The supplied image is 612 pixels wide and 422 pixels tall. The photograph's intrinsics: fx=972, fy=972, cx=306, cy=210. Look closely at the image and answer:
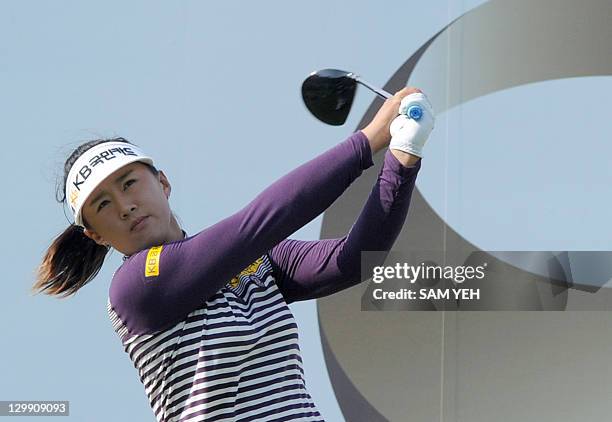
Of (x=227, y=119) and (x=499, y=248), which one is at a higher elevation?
(x=227, y=119)

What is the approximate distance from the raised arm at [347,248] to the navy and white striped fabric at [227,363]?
0.11m

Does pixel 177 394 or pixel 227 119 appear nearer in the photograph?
pixel 177 394

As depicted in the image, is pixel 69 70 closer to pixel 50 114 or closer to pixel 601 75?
pixel 50 114

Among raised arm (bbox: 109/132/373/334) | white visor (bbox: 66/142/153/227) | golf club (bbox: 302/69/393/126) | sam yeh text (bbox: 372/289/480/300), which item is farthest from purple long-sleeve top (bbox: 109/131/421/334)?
sam yeh text (bbox: 372/289/480/300)

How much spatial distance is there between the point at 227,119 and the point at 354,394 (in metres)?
0.67

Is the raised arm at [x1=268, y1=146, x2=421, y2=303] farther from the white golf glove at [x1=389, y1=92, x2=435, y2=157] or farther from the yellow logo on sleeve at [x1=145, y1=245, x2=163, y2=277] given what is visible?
the yellow logo on sleeve at [x1=145, y1=245, x2=163, y2=277]

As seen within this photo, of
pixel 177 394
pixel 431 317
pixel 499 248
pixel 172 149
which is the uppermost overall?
pixel 172 149

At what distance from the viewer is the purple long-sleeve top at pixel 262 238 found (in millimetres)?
1149

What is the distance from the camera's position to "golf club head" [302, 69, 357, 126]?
5.42 ft

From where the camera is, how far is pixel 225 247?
1181mm

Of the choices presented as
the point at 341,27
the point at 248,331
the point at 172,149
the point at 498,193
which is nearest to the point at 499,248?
the point at 498,193

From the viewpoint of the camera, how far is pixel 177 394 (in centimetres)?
127

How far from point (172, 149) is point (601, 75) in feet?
3.16

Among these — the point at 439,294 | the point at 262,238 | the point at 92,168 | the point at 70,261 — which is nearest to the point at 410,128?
the point at 262,238
